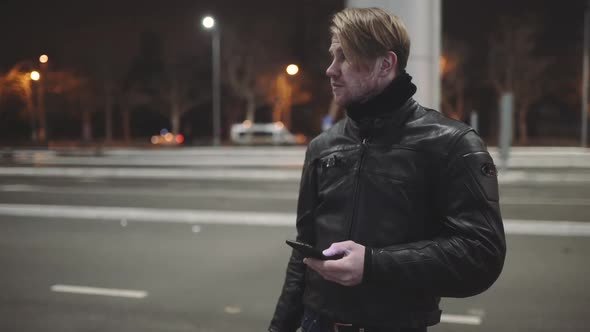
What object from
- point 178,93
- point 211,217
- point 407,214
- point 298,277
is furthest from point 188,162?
point 178,93

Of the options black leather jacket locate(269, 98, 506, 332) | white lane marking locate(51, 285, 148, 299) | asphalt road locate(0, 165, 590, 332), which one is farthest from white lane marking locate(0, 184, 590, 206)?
black leather jacket locate(269, 98, 506, 332)

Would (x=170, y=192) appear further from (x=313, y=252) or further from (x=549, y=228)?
(x=313, y=252)

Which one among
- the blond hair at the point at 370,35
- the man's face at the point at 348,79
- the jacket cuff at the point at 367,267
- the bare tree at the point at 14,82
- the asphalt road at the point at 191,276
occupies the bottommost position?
the asphalt road at the point at 191,276

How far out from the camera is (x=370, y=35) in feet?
5.49

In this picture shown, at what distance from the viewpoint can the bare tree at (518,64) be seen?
41844mm

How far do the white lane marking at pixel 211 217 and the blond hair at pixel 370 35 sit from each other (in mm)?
7919

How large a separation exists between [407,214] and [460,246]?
18 cm

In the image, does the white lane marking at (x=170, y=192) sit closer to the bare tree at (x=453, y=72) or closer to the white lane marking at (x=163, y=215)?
the white lane marking at (x=163, y=215)

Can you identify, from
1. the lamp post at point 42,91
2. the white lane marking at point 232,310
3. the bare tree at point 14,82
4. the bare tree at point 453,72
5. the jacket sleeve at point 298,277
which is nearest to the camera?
the jacket sleeve at point 298,277

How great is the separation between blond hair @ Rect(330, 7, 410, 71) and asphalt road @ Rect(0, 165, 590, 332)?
3.60 metres

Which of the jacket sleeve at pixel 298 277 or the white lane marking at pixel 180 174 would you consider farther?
the white lane marking at pixel 180 174

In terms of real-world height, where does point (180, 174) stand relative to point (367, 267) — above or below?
below

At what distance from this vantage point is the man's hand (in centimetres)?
158

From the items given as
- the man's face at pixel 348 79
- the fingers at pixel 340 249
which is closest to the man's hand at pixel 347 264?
the fingers at pixel 340 249
